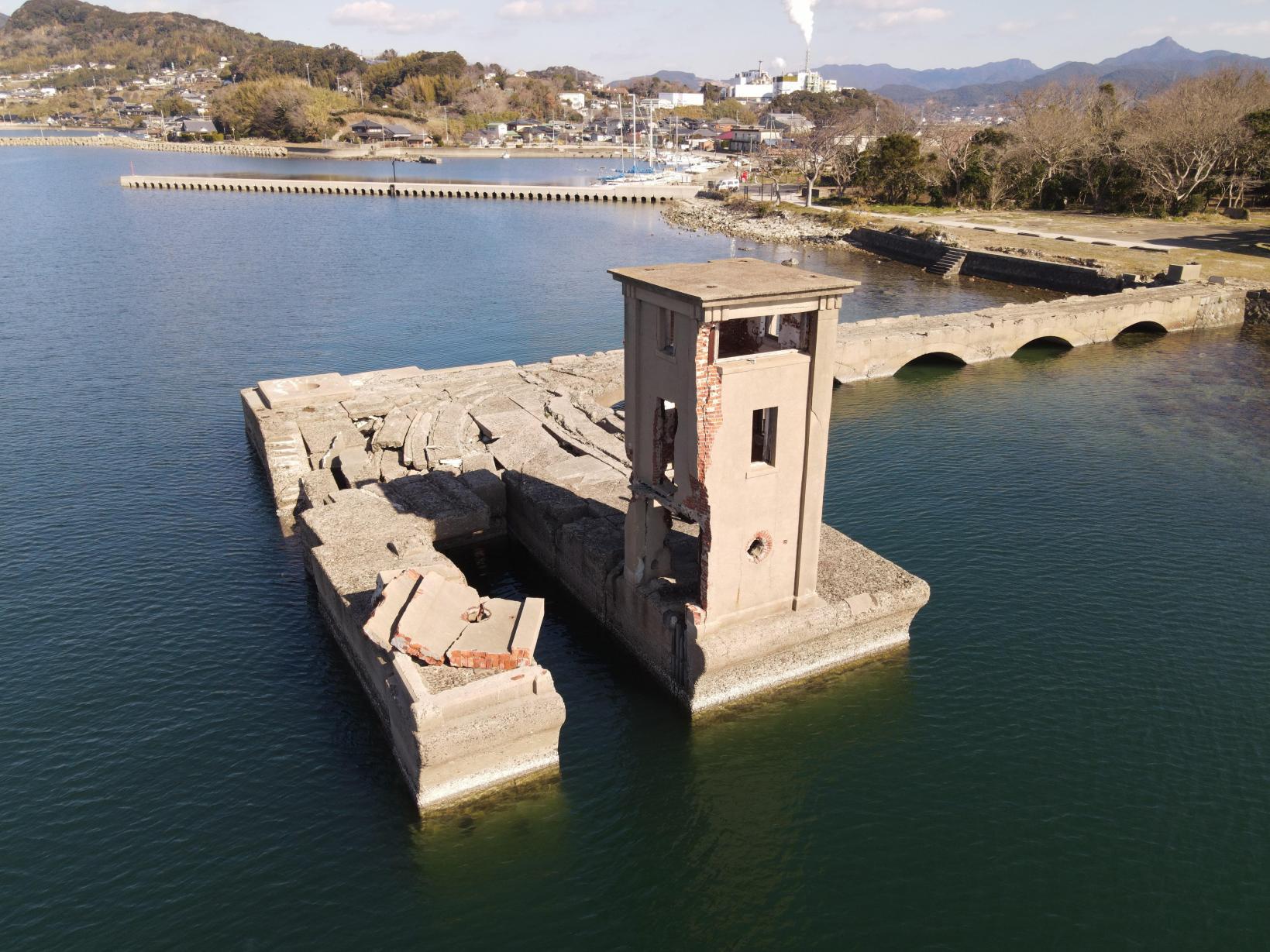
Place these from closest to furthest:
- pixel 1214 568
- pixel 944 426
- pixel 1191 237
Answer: pixel 1214 568
pixel 944 426
pixel 1191 237

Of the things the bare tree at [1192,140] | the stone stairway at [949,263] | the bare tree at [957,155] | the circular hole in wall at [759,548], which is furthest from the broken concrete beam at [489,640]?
the bare tree at [957,155]

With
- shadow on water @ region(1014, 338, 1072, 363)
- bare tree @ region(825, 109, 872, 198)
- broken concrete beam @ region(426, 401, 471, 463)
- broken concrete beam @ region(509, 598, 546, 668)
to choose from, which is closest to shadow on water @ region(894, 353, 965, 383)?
shadow on water @ region(1014, 338, 1072, 363)

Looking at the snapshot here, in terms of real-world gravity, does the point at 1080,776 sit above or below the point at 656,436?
below

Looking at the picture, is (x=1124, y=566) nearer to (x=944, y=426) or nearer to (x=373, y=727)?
(x=944, y=426)

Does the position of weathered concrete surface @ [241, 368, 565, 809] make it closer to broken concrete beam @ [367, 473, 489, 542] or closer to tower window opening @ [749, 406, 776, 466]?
broken concrete beam @ [367, 473, 489, 542]

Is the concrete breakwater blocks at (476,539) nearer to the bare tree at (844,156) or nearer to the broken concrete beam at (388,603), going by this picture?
the broken concrete beam at (388,603)

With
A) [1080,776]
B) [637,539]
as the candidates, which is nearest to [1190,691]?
[1080,776]
